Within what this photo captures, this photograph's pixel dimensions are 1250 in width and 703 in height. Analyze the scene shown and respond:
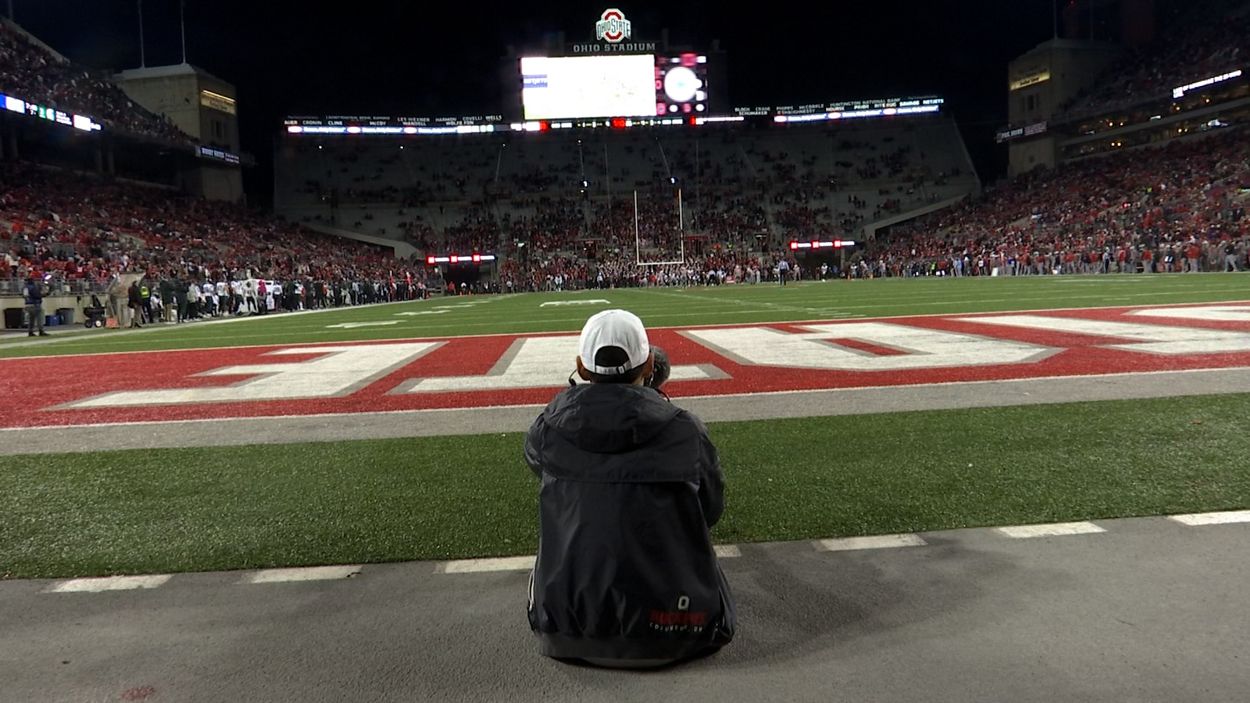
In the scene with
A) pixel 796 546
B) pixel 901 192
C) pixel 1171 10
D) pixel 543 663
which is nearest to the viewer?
pixel 543 663

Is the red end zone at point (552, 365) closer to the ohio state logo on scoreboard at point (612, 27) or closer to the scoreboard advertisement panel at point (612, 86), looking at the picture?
the scoreboard advertisement panel at point (612, 86)

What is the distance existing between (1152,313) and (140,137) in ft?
161

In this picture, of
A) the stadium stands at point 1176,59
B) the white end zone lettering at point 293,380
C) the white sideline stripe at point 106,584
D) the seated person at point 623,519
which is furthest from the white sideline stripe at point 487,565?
the stadium stands at point 1176,59

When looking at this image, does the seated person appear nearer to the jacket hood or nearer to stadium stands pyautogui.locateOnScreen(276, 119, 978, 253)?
the jacket hood

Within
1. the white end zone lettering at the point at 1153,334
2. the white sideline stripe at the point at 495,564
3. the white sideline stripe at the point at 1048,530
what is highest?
the white end zone lettering at the point at 1153,334

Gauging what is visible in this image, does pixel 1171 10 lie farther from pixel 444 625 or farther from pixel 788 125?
pixel 444 625

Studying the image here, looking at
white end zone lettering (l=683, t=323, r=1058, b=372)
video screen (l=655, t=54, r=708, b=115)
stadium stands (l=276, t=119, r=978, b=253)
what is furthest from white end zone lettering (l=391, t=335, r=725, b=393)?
stadium stands (l=276, t=119, r=978, b=253)

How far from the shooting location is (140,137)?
45719 mm

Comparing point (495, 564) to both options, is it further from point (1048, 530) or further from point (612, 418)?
point (1048, 530)

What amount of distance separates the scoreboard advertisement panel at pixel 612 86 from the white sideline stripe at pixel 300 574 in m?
53.2

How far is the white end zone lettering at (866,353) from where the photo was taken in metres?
8.95

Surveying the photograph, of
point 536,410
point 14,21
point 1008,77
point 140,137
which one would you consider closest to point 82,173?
point 140,137

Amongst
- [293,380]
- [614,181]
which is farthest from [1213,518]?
[614,181]

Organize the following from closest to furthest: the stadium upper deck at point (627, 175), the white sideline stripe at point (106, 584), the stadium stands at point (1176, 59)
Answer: the white sideline stripe at point (106, 584)
the stadium stands at point (1176, 59)
the stadium upper deck at point (627, 175)
